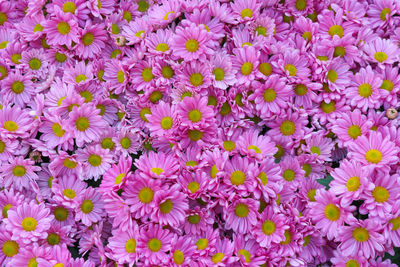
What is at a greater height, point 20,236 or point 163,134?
point 163,134

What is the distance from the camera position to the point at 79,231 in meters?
2.39

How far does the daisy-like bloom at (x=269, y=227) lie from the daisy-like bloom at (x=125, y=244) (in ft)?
1.77

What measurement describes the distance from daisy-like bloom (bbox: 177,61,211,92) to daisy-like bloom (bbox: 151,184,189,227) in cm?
55

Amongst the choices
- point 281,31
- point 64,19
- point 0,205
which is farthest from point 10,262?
point 281,31

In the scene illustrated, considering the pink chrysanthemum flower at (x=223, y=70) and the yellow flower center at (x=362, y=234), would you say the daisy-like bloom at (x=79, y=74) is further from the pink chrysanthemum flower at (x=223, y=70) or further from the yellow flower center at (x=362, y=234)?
the yellow flower center at (x=362, y=234)

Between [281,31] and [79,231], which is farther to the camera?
[281,31]

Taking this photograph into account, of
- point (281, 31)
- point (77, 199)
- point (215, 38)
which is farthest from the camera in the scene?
point (281, 31)

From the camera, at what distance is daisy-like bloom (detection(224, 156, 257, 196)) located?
2213 mm

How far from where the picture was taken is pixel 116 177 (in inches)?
88.0

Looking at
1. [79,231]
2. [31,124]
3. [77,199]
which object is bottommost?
[79,231]

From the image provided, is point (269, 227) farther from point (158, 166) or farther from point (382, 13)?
point (382, 13)

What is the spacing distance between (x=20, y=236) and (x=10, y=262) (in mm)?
118

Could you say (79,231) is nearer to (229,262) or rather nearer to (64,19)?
(229,262)

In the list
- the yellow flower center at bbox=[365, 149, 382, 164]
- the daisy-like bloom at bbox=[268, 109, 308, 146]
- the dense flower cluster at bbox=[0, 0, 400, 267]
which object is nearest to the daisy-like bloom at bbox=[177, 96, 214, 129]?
the dense flower cluster at bbox=[0, 0, 400, 267]
